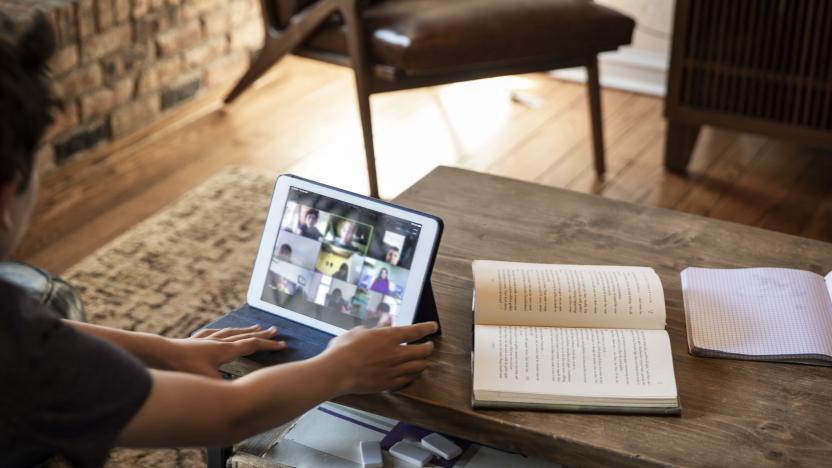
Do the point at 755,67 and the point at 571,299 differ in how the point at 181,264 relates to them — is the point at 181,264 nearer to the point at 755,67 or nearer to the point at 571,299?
the point at 571,299

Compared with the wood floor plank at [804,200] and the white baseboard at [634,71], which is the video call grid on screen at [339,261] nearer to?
the wood floor plank at [804,200]

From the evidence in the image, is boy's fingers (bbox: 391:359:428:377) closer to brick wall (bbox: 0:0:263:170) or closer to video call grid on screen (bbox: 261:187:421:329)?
video call grid on screen (bbox: 261:187:421:329)

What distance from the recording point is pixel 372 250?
3.83 feet

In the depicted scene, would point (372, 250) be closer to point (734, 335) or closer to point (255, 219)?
point (734, 335)

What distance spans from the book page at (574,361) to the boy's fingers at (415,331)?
0.18ft

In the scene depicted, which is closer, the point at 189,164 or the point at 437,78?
the point at 437,78

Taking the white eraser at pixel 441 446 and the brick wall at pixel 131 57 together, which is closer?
the white eraser at pixel 441 446

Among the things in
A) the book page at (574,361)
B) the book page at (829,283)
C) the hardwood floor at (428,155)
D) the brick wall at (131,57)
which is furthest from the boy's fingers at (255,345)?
the brick wall at (131,57)

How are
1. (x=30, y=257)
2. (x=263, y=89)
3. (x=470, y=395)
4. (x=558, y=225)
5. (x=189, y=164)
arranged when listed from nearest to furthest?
(x=470, y=395) → (x=558, y=225) → (x=30, y=257) → (x=189, y=164) → (x=263, y=89)

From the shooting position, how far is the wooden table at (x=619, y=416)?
3.33 feet

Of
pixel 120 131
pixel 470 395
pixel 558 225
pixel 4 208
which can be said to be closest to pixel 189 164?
pixel 120 131

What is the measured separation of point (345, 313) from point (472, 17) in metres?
1.19

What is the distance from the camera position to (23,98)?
2.41 feet

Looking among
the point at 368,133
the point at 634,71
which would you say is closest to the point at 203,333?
the point at 368,133
